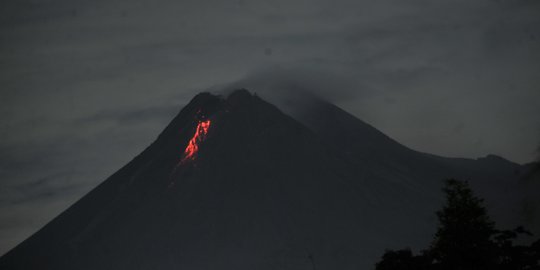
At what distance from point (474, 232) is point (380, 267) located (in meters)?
3.86

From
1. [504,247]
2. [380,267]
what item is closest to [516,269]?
[504,247]

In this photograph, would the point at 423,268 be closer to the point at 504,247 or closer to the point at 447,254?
the point at 447,254

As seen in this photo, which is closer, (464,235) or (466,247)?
(466,247)

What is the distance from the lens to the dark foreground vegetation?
2491 centimetres

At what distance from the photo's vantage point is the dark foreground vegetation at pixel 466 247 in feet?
81.7

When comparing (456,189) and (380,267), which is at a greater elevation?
(456,189)

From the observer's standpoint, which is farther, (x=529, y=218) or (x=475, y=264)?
(x=475, y=264)

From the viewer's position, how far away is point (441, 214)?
27.5 m

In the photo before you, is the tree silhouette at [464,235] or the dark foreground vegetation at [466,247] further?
the tree silhouette at [464,235]

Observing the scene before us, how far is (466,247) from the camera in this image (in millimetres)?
26219

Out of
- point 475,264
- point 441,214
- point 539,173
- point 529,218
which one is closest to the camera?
point 539,173

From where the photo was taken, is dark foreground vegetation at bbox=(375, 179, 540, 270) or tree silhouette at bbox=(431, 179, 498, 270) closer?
dark foreground vegetation at bbox=(375, 179, 540, 270)

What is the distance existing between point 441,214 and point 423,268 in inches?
76.2

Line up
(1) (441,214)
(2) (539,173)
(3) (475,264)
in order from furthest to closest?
(1) (441,214), (3) (475,264), (2) (539,173)
